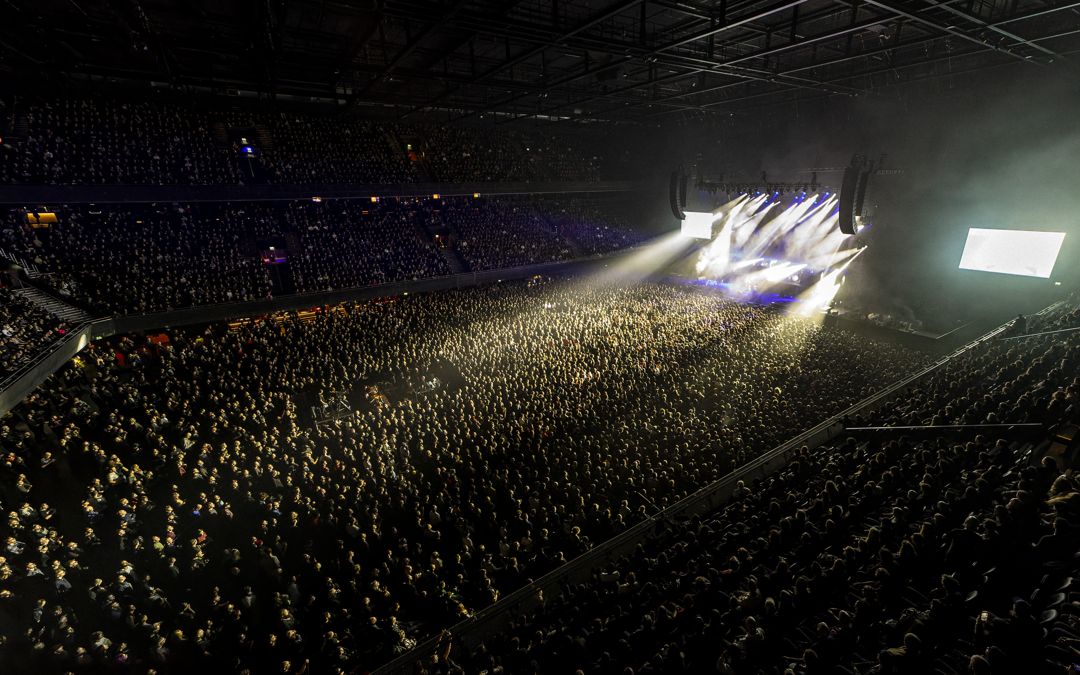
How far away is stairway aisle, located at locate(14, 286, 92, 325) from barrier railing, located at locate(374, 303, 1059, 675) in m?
18.5

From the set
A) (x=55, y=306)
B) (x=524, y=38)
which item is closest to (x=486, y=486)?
(x=524, y=38)

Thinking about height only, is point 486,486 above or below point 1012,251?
below

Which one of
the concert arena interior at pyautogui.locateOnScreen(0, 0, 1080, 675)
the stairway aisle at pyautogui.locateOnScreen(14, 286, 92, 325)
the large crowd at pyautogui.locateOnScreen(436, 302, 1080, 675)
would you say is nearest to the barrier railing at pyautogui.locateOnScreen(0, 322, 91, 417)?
the concert arena interior at pyautogui.locateOnScreen(0, 0, 1080, 675)

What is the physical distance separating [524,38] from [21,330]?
56.4ft

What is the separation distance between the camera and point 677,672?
5105 mm

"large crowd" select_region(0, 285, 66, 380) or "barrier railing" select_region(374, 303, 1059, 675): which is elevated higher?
"large crowd" select_region(0, 285, 66, 380)

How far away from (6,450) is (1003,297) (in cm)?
3247

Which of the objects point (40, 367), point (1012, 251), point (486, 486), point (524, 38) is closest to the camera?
point (486, 486)

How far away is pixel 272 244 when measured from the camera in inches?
971

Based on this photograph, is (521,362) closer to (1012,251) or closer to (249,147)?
(1012,251)

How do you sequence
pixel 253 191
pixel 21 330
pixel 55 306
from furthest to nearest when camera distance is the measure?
1. pixel 253 191
2. pixel 55 306
3. pixel 21 330

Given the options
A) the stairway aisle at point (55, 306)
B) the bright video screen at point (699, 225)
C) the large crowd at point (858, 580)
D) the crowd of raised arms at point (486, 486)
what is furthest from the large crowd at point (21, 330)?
the bright video screen at point (699, 225)

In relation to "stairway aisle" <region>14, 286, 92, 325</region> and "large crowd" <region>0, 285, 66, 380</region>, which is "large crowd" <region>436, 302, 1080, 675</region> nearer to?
"large crowd" <region>0, 285, 66, 380</region>

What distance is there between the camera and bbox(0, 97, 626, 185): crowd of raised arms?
760 inches
